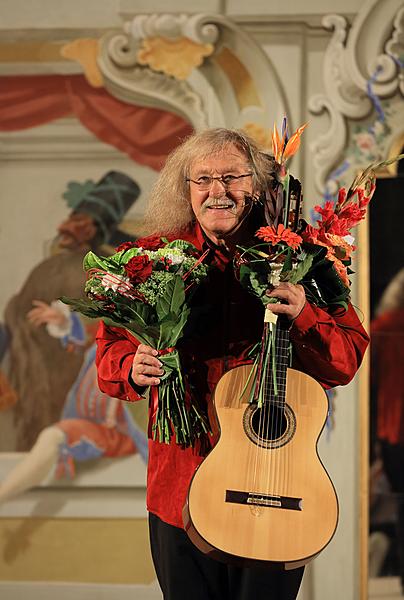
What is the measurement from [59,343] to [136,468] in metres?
0.74

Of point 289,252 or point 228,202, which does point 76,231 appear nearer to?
point 228,202

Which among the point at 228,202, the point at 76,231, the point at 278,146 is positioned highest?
the point at 76,231

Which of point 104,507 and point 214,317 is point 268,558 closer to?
point 214,317

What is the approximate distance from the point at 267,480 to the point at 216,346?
37cm

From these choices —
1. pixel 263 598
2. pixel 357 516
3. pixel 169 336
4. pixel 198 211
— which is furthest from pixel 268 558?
pixel 357 516

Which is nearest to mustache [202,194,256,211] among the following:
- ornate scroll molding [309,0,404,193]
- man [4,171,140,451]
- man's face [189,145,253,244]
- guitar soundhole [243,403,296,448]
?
man's face [189,145,253,244]

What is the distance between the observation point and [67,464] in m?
4.33

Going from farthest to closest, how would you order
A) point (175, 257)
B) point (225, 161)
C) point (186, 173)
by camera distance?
point (186, 173)
point (225, 161)
point (175, 257)

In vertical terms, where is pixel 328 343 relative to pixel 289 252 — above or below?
below

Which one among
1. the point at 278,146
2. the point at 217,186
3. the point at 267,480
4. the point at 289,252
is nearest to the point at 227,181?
the point at 217,186

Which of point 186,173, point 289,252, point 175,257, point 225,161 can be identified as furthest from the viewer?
point 186,173

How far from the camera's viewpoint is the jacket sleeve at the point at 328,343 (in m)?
2.02

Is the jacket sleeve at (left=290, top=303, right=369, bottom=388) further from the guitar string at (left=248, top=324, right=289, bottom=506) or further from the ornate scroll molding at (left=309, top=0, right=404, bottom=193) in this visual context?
the ornate scroll molding at (left=309, top=0, right=404, bottom=193)

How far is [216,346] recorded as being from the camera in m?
2.15
